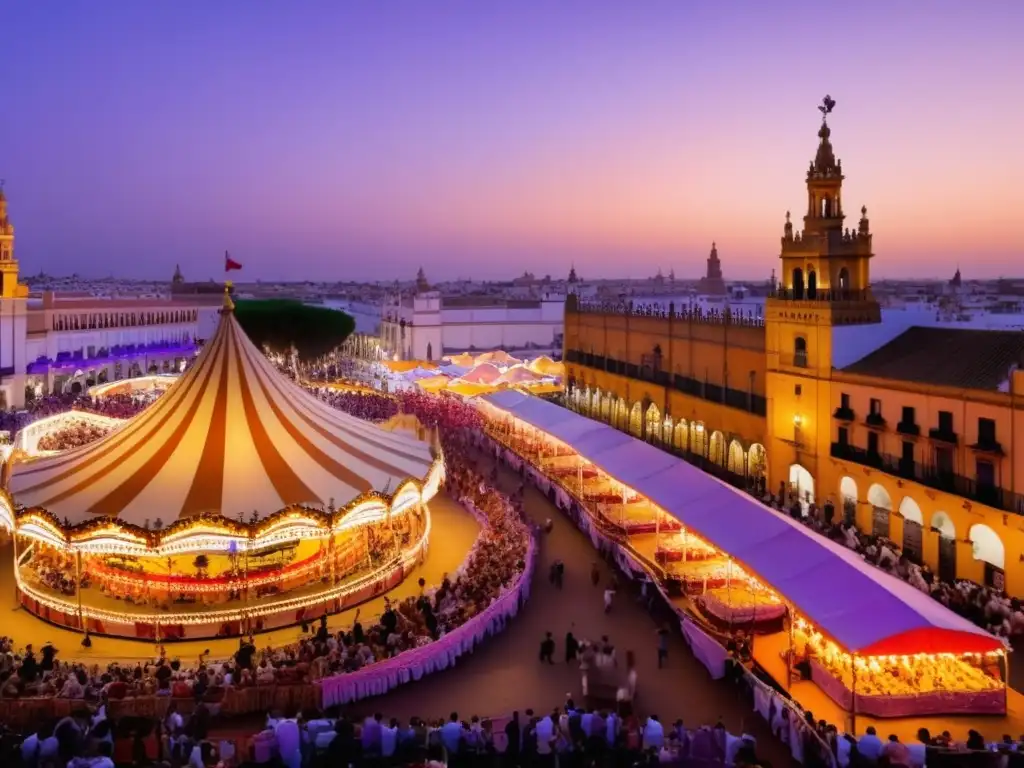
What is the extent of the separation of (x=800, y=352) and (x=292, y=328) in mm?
42871

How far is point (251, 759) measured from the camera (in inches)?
428

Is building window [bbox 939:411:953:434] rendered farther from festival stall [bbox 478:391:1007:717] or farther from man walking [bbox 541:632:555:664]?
man walking [bbox 541:632:555:664]

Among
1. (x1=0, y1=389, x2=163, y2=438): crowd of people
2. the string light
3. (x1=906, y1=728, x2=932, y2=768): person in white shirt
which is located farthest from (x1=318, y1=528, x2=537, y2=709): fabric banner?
(x1=0, y1=389, x2=163, y2=438): crowd of people

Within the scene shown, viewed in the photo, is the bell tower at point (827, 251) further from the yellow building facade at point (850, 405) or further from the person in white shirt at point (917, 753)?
the person in white shirt at point (917, 753)

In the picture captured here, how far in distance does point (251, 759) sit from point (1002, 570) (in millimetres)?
13968

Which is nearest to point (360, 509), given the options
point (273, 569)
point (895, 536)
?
point (273, 569)

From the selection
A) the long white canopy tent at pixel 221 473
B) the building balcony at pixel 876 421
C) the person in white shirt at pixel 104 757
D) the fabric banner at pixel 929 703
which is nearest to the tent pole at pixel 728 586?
the fabric banner at pixel 929 703

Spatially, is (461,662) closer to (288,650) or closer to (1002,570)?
(288,650)

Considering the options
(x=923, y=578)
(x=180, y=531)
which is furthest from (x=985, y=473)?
(x=180, y=531)

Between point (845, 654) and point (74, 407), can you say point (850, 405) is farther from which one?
point (74, 407)

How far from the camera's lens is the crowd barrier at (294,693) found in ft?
39.2

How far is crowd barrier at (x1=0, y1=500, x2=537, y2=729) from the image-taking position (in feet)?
39.2

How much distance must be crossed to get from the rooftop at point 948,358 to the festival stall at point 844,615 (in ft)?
18.6

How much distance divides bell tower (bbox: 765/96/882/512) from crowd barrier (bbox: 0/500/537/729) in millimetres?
12418
